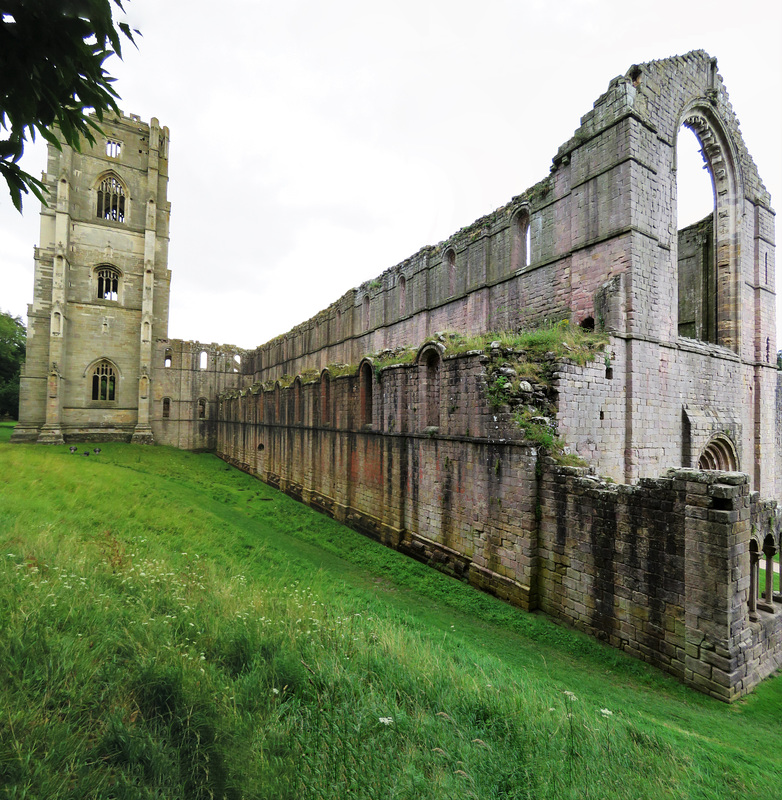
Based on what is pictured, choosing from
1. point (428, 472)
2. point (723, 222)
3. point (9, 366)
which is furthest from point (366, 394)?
point (9, 366)

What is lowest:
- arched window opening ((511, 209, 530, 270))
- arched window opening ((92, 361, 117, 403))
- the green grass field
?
the green grass field

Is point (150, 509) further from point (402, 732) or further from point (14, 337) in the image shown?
point (14, 337)

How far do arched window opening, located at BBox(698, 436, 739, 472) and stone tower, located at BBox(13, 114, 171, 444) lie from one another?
106ft

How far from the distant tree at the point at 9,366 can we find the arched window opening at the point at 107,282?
13576 mm

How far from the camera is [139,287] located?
1289 inches

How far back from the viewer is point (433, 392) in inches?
460

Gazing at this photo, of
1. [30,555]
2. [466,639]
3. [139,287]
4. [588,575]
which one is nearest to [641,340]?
[588,575]

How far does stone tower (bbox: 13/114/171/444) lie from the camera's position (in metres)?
28.8

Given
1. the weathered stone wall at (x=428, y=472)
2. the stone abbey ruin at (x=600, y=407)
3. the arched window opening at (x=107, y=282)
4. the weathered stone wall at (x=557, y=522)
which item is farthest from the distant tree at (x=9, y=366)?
the weathered stone wall at (x=557, y=522)

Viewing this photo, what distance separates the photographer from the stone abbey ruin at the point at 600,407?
638 centimetres

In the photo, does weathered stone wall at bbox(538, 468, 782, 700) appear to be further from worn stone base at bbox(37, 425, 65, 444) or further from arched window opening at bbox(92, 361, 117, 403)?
arched window opening at bbox(92, 361, 117, 403)

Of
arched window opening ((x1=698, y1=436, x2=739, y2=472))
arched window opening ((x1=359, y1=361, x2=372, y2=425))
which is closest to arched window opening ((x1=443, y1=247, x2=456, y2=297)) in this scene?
arched window opening ((x1=359, y1=361, x2=372, y2=425))

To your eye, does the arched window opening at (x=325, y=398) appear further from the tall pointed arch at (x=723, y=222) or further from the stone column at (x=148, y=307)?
the stone column at (x=148, y=307)

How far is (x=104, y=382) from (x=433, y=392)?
95.9 ft
